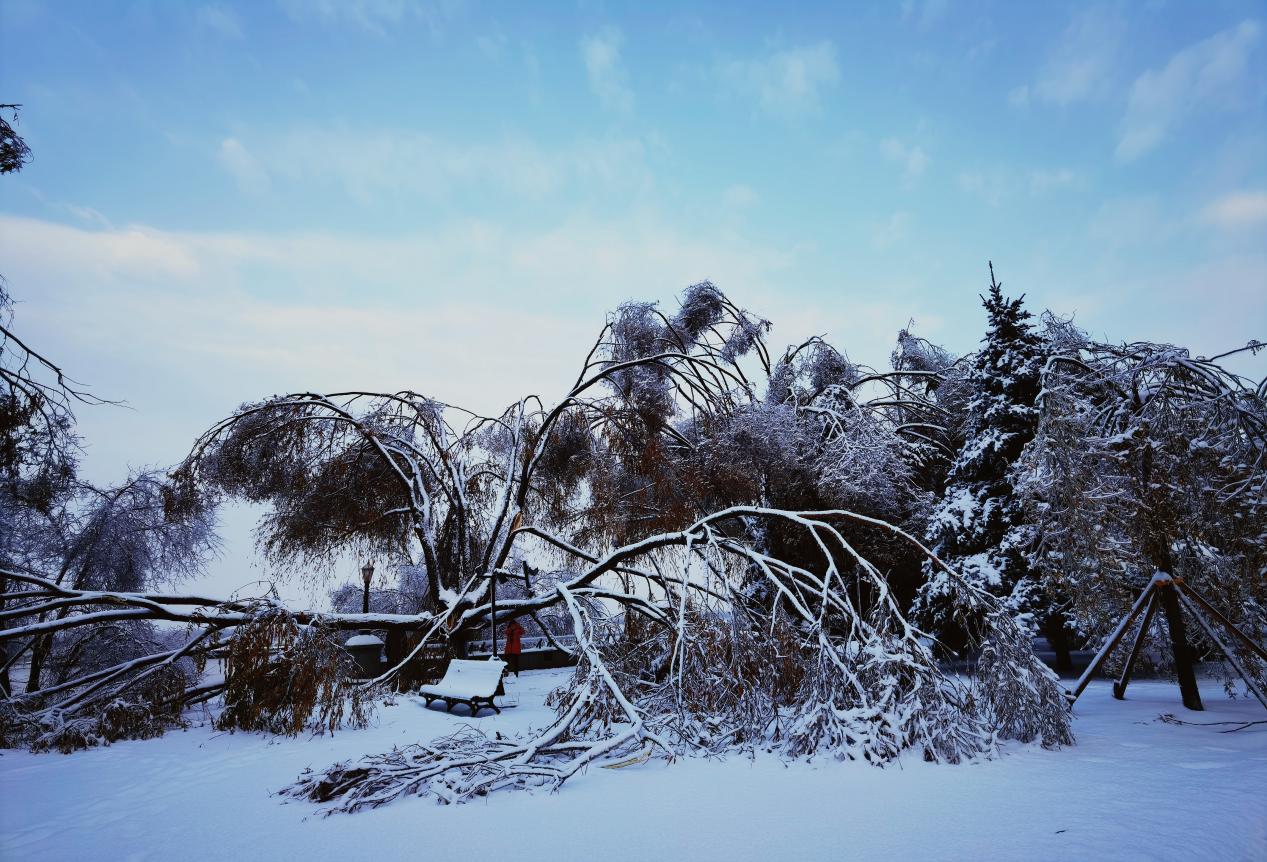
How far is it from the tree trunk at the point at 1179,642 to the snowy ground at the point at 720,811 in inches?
38.9

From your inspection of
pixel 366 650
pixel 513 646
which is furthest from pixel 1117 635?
pixel 513 646

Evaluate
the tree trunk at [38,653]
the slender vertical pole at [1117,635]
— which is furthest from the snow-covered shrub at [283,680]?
the slender vertical pole at [1117,635]

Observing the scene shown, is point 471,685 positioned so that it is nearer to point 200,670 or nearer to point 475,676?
point 475,676

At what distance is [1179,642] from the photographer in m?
6.72

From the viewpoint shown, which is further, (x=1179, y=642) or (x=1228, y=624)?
(x=1179, y=642)

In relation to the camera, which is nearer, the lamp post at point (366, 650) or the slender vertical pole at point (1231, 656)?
the slender vertical pole at point (1231, 656)

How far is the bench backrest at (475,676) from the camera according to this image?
810 cm

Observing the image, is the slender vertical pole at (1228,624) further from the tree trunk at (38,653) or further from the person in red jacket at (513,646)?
the tree trunk at (38,653)

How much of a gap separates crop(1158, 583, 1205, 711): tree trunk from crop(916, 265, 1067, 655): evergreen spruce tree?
3.85 m

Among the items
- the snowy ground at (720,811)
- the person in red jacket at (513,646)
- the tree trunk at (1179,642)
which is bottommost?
the person in red jacket at (513,646)

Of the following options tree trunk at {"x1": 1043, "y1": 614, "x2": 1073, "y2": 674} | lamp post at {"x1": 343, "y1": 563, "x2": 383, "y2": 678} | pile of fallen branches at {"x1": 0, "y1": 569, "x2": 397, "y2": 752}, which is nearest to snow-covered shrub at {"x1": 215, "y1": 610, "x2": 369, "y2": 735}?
pile of fallen branches at {"x1": 0, "y1": 569, "x2": 397, "y2": 752}

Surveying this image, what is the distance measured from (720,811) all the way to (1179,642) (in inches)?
220

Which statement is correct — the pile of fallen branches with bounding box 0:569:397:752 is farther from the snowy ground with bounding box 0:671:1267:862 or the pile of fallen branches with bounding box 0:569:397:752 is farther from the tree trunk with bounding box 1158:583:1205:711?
the tree trunk with bounding box 1158:583:1205:711

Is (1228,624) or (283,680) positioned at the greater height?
(1228,624)
